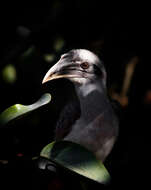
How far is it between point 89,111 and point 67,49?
2.44 feet

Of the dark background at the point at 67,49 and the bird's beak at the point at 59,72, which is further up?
the bird's beak at the point at 59,72

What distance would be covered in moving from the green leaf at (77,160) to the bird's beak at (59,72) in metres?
0.74

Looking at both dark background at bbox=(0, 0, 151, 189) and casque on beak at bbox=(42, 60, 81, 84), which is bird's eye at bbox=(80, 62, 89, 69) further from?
dark background at bbox=(0, 0, 151, 189)

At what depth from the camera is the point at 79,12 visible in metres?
3.42

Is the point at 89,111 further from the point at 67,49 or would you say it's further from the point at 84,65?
the point at 67,49

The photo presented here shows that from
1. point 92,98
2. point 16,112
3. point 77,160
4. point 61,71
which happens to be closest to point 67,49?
point 92,98

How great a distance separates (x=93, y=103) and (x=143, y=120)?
1.22 m

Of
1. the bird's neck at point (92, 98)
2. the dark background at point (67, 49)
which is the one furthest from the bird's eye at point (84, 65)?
the dark background at point (67, 49)

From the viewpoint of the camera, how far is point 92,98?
2.64 m

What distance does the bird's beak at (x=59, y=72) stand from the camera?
2.16 m

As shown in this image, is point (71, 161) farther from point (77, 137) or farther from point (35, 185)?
point (77, 137)

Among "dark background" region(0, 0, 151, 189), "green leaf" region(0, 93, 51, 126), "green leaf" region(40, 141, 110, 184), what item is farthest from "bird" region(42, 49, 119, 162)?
"green leaf" region(40, 141, 110, 184)

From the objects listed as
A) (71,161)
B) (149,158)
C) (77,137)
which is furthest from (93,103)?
(71,161)

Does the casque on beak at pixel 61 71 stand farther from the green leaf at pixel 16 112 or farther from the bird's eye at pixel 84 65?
the green leaf at pixel 16 112
